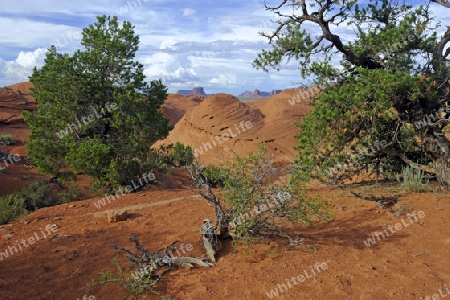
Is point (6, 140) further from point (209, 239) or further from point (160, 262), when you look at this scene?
point (209, 239)

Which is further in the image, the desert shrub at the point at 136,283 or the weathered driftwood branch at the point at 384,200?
the weathered driftwood branch at the point at 384,200

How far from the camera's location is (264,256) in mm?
4961

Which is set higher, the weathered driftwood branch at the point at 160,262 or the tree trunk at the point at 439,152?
the weathered driftwood branch at the point at 160,262

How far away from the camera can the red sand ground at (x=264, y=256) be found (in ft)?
13.8

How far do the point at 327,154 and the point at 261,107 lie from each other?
2359 cm

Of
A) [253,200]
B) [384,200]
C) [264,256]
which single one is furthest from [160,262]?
[384,200]

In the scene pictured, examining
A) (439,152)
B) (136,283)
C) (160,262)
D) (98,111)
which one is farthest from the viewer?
(98,111)

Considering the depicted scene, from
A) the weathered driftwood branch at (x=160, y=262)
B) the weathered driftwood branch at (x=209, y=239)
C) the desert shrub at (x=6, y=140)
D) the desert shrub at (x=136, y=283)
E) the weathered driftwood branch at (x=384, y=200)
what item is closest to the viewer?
the desert shrub at (x=136, y=283)

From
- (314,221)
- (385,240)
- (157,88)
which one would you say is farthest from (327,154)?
(157,88)

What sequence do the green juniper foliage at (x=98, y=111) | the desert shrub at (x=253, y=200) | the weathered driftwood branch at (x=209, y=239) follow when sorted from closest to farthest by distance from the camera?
the weathered driftwood branch at (x=209, y=239)
the desert shrub at (x=253, y=200)
the green juniper foliage at (x=98, y=111)

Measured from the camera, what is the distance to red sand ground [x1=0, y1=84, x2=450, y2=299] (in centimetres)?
421

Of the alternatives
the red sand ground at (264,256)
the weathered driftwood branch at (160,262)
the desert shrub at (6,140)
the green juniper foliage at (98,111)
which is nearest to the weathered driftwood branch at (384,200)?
the red sand ground at (264,256)

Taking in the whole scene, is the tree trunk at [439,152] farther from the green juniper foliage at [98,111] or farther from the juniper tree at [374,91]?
the green juniper foliage at [98,111]

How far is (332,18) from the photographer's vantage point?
27.4 ft
